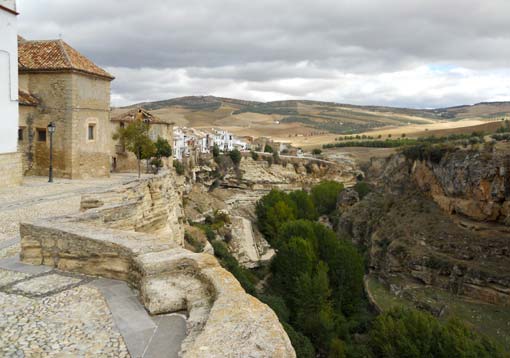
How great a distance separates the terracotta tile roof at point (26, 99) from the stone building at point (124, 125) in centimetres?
467

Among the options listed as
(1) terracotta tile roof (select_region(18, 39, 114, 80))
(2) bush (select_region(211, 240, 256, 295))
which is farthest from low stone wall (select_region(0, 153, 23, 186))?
(2) bush (select_region(211, 240, 256, 295))

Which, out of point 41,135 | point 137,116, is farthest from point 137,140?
point 137,116

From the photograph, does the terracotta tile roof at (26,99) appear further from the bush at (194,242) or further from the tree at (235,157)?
the tree at (235,157)

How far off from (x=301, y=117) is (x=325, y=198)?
336 ft

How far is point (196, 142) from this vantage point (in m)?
57.2

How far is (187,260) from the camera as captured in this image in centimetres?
480

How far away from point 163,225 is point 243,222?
87.0 feet

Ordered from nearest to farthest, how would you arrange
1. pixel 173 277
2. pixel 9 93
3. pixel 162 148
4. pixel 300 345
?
pixel 173 277 → pixel 300 345 → pixel 9 93 → pixel 162 148

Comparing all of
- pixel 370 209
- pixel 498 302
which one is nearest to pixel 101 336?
pixel 498 302

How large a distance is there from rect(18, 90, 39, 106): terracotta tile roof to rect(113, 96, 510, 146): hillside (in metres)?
92.1

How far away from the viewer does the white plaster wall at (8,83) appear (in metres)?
15.2

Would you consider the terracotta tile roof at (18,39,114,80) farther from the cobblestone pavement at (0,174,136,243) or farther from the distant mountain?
the distant mountain

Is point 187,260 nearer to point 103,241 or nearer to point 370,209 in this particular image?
point 103,241

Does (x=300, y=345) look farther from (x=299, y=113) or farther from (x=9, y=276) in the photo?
(x=299, y=113)
